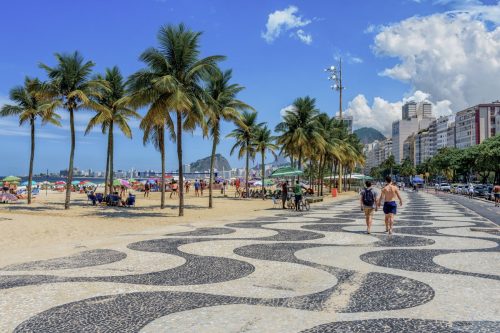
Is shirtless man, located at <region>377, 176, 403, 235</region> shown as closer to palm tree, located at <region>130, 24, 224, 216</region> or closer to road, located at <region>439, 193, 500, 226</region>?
road, located at <region>439, 193, 500, 226</region>

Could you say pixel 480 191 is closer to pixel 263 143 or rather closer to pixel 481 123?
pixel 263 143

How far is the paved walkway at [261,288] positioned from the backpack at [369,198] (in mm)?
1797

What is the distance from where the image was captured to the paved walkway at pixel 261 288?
196 inches

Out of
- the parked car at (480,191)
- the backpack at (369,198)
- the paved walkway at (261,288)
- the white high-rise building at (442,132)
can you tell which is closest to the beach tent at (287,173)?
the backpack at (369,198)

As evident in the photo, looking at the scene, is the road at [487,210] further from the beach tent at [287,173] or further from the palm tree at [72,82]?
the palm tree at [72,82]

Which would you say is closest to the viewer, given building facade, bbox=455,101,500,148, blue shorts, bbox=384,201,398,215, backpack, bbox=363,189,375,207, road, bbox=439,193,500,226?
blue shorts, bbox=384,201,398,215

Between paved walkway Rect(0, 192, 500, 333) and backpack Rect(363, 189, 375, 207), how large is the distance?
5.90ft

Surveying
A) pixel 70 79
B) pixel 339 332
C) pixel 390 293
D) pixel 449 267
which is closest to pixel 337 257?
pixel 449 267

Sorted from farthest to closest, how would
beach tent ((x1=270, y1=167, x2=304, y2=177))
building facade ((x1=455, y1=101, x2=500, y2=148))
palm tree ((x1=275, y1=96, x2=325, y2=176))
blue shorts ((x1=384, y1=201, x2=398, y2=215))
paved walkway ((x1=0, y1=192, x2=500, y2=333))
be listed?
building facade ((x1=455, y1=101, x2=500, y2=148))
palm tree ((x1=275, y1=96, x2=325, y2=176))
beach tent ((x1=270, y1=167, x2=304, y2=177))
blue shorts ((x1=384, y1=201, x2=398, y2=215))
paved walkway ((x1=0, y1=192, x2=500, y2=333))

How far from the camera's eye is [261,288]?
6.62 m

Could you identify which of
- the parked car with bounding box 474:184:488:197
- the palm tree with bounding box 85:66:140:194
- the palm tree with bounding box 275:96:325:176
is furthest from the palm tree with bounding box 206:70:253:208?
Answer: the parked car with bounding box 474:184:488:197

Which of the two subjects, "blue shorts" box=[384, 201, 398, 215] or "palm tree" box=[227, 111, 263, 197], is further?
"palm tree" box=[227, 111, 263, 197]

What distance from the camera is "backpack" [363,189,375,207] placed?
13.0 m

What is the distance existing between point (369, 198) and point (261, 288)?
7363mm
